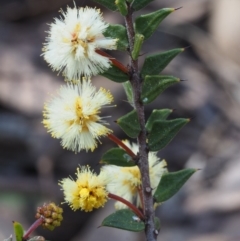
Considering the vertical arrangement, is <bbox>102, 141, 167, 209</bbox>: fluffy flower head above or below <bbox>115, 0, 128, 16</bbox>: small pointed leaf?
below

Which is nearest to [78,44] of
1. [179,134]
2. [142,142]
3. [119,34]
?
[119,34]

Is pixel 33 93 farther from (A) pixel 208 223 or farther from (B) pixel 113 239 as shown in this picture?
(A) pixel 208 223

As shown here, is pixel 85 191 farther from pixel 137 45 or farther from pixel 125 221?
pixel 137 45

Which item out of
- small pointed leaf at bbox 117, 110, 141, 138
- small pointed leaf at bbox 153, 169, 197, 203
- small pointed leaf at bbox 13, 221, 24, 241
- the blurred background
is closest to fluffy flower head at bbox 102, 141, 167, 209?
small pointed leaf at bbox 153, 169, 197, 203

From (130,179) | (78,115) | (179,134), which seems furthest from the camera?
(179,134)

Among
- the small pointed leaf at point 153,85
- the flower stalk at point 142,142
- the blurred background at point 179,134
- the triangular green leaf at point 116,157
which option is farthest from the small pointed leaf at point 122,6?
the blurred background at point 179,134

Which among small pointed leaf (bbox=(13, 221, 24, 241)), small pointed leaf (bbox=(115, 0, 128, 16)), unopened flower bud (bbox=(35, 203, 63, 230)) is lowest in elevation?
small pointed leaf (bbox=(13, 221, 24, 241))

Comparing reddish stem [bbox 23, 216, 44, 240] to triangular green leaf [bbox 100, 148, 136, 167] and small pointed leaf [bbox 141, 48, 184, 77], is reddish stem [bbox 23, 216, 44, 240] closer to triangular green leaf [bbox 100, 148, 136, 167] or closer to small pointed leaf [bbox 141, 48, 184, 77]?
triangular green leaf [bbox 100, 148, 136, 167]
